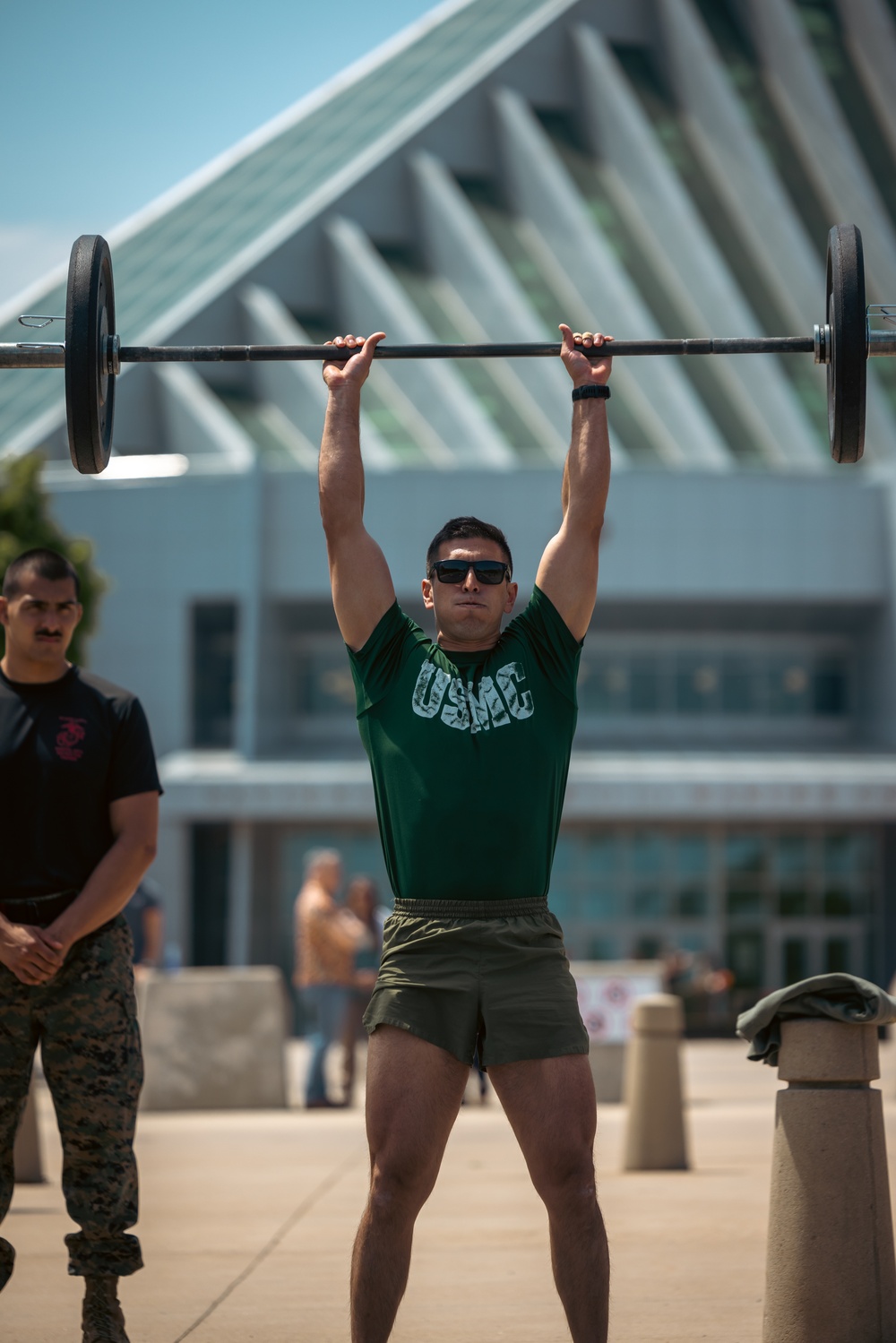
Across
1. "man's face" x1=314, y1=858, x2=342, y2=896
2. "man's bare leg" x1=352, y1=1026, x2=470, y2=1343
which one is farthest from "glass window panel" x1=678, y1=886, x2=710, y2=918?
"man's bare leg" x1=352, y1=1026, x2=470, y2=1343

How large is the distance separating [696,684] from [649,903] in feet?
16.5

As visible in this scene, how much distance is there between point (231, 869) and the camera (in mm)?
35781

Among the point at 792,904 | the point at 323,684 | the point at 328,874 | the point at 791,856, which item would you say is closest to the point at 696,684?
the point at 791,856

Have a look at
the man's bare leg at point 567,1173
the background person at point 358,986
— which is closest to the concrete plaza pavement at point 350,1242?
the man's bare leg at point 567,1173

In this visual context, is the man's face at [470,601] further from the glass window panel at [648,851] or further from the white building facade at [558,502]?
the glass window panel at [648,851]

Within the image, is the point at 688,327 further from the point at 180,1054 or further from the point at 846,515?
the point at 180,1054

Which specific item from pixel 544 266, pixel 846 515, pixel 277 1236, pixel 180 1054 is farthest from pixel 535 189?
pixel 277 1236

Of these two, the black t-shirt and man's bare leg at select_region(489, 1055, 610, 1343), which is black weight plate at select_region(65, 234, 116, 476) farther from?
man's bare leg at select_region(489, 1055, 610, 1343)

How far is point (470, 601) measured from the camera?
4.25m

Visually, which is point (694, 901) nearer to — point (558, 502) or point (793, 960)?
point (793, 960)

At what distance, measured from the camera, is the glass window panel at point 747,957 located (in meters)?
35.5

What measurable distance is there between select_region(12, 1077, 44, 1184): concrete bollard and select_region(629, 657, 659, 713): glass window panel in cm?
2908

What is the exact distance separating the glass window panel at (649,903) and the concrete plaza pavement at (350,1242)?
24523 mm

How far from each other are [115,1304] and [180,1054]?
843 cm
